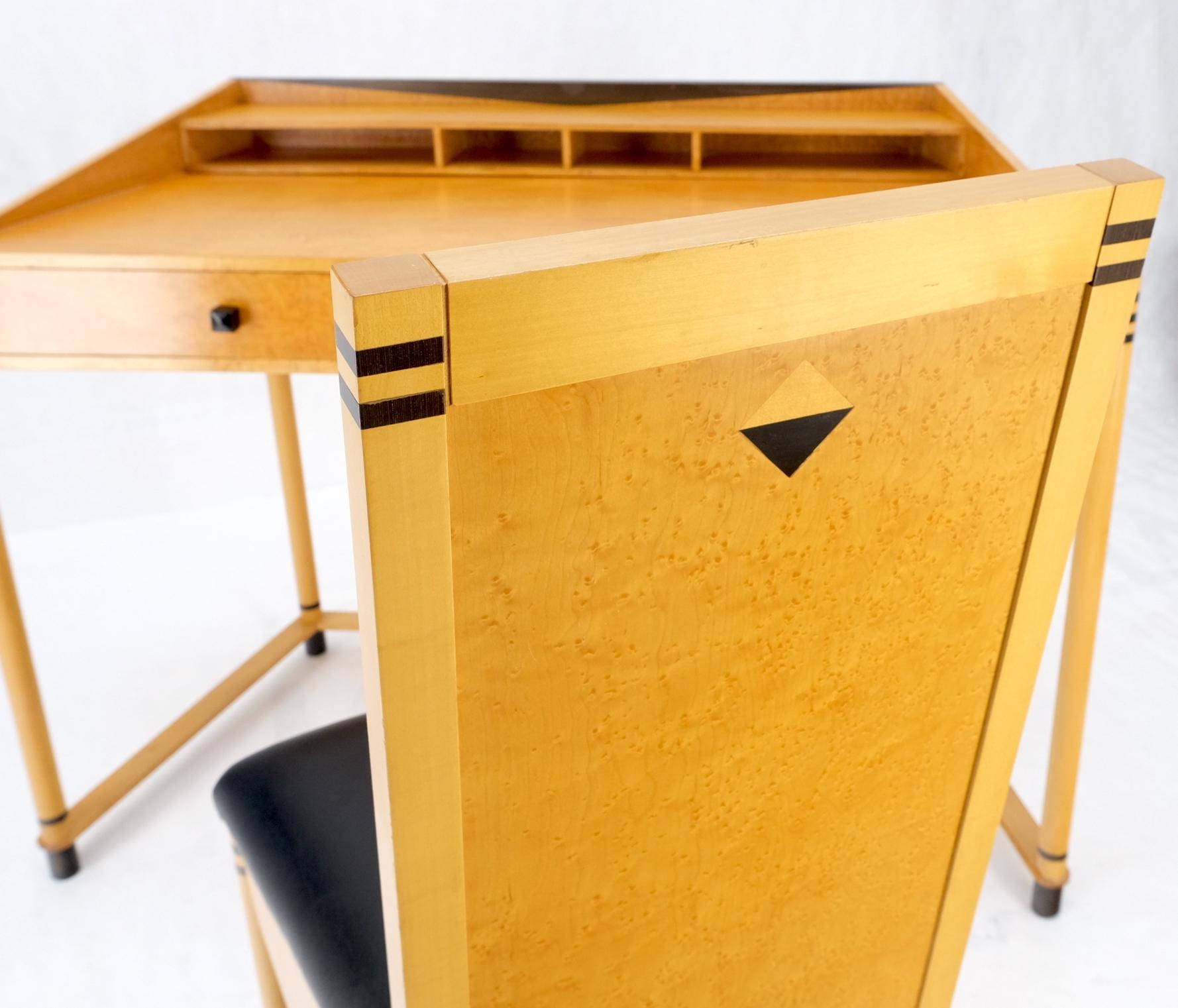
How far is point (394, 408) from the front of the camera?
394mm

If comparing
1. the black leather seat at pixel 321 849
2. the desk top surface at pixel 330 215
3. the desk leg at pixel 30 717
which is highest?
the desk top surface at pixel 330 215

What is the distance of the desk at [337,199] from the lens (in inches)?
44.0

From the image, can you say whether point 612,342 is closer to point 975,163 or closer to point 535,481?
point 535,481

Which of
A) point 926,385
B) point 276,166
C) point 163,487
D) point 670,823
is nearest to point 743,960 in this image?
point 670,823

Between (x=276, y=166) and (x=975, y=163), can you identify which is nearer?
(x=975, y=163)

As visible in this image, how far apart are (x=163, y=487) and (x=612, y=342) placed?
214 centimetres

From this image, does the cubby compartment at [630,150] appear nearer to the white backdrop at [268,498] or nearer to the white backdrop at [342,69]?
the white backdrop at [342,69]

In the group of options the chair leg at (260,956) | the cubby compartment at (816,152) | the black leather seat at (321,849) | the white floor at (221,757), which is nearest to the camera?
the black leather seat at (321,849)

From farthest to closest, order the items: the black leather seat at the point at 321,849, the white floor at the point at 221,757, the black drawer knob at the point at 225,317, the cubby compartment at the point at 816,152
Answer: the cubby compartment at the point at 816,152, the white floor at the point at 221,757, the black drawer knob at the point at 225,317, the black leather seat at the point at 321,849

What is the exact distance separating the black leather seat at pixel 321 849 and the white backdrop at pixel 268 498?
52 centimetres

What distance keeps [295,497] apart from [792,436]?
1433mm

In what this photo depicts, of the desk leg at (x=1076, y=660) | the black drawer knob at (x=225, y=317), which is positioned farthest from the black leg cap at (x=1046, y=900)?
the black drawer knob at (x=225, y=317)

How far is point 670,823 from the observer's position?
23.0 inches

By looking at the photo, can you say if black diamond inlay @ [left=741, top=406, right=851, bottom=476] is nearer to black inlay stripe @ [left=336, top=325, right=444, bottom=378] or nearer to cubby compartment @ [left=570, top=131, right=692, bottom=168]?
black inlay stripe @ [left=336, top=325, right=444, bottom=378]
